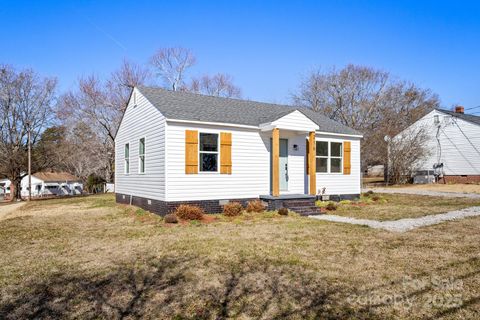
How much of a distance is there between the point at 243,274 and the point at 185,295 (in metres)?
1.09

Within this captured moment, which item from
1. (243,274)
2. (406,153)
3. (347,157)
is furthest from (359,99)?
(243,274)

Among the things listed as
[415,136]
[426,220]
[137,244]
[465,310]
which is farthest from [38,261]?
[415,136]

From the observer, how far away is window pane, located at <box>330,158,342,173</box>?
1570 centimetres

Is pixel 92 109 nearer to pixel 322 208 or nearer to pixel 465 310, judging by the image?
pixel 322 208

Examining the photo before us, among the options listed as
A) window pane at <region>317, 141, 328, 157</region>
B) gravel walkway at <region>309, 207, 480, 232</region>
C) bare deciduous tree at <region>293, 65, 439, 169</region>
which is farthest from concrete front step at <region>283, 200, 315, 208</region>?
bare deciduous tree at <region>293, 65, 439, 169</region>

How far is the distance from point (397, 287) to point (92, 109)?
2945cm

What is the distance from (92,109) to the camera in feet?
95.0

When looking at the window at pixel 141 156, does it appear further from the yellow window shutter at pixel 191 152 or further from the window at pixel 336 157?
the window at pixel 336 157

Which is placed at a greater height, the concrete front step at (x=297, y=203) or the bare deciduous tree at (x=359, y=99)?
the bare deciduous tree at (x=359, y=99)

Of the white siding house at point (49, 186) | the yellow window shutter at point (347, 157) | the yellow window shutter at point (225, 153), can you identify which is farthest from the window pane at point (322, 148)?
the white siding house at point (49, 186)

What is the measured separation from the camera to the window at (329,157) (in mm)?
15328

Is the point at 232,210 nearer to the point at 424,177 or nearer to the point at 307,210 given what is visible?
the point at 307,210

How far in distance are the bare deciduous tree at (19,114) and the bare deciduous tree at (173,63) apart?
427 inches

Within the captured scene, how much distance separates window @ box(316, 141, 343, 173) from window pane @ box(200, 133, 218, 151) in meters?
5.34
